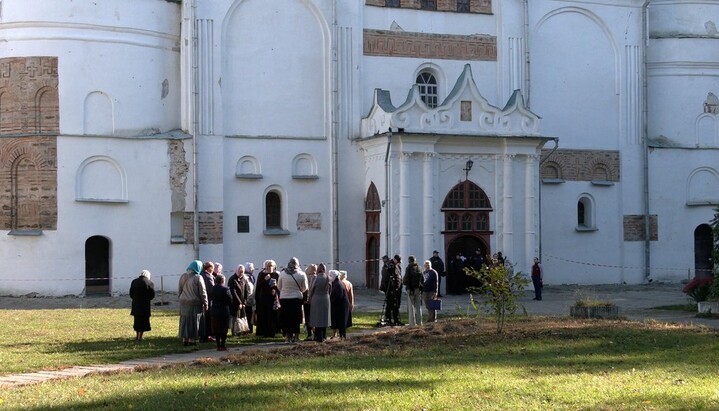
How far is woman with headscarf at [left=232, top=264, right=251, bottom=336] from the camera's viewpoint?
67.7 ft

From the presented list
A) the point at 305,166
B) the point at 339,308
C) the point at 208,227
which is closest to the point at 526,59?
the point at 305,166

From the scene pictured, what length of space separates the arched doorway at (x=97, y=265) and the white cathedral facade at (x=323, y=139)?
0.20ft

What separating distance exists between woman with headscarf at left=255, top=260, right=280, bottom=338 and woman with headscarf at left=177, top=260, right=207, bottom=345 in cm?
150

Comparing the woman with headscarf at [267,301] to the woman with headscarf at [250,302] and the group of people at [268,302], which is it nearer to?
the group of people at [268,302]

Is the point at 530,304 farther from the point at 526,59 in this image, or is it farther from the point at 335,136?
the point at 526,59

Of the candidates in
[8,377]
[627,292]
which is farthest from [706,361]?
[627,292]

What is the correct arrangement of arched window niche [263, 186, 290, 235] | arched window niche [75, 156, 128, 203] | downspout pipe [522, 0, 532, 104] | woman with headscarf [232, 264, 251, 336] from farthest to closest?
downspout pipe [522, 0, 532, 104] → arched window niche [263, 186, 290, 235] → arched window niche [75, 156, 128, 203] → woman with headscarf [232, 264, 251, 336]

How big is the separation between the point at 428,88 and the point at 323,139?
4.35 metres

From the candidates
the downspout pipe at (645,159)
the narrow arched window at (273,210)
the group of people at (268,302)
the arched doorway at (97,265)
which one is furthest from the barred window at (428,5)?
the group of people at (268,302)

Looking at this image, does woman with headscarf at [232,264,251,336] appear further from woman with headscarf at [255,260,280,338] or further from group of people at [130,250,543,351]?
woman with headscarf at [255,260,280,338]

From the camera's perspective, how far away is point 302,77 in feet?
115

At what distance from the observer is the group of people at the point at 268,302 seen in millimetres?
18750

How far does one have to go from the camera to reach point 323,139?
1382 inches

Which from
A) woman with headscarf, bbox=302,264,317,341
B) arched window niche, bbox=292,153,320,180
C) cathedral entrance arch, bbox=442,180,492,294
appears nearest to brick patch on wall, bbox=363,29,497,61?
arched window niche, bbox=292,153,320,180
